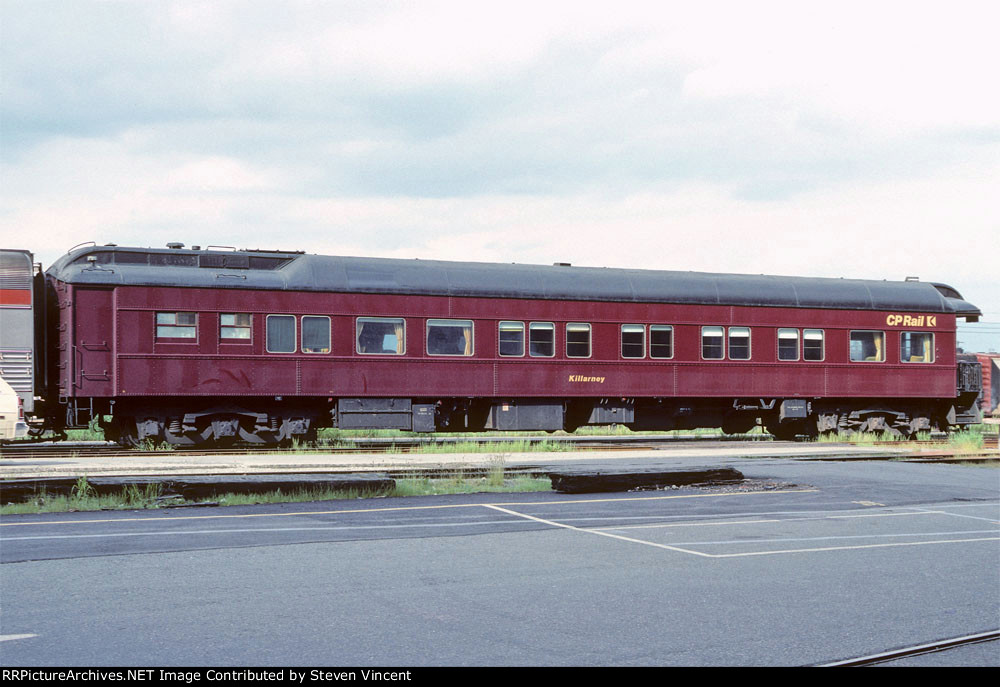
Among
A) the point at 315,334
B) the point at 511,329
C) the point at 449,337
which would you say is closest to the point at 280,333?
the point at 315,334

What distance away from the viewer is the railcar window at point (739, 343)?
23.9m

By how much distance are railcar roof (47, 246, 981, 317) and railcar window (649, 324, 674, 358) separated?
0.66 m

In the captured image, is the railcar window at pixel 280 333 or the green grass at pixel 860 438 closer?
the railcar window at pixel 280 333

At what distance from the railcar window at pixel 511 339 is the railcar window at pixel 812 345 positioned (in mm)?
7384

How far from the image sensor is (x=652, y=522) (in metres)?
11.5

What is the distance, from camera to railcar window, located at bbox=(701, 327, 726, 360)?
23688mm

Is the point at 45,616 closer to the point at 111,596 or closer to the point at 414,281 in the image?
the point at 111,596

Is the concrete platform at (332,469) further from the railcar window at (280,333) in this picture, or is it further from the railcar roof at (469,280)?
the railcar roof at (469,280)

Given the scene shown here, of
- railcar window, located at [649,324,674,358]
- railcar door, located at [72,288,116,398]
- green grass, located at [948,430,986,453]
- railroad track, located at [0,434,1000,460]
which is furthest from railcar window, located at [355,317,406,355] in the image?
green grass, located at [948,430,986,453]

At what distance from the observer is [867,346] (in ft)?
82.7

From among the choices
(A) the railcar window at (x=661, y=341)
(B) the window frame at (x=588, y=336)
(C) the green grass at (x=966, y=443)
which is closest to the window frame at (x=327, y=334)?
(B) the window frame at (x=588, y=336)

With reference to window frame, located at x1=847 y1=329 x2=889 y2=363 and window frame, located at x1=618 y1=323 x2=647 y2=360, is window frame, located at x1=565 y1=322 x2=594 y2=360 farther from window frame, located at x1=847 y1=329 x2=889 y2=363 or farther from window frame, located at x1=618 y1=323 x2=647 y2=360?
window frame, located at x1=847 y1=329 x2=889 y2=363

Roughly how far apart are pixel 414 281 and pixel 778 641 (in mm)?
16228

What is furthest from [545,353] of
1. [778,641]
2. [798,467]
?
[778,641]
